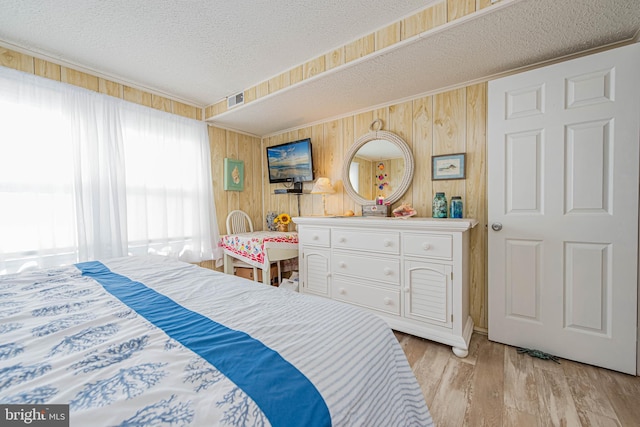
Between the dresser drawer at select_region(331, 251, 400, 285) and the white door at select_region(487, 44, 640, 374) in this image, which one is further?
the dresser drawer at select_region(331, 251, 400, 285)

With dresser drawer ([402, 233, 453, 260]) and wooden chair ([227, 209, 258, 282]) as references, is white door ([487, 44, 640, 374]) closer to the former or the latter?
dresser drawer ([402, 233, 453, 260])

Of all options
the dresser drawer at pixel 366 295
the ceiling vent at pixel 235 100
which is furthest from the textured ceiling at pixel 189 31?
the dresser drawer at pixel 366 295

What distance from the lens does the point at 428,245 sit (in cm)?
198

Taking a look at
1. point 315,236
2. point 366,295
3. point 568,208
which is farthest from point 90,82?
point 568,208

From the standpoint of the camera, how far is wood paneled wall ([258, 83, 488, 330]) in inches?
88.2

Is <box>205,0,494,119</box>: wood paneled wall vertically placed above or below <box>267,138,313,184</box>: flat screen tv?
above

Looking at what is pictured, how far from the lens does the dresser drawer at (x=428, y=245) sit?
191cm

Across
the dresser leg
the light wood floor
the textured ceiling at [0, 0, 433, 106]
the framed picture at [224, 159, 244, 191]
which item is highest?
the textured ceiling at [0, 0, 433, 106]

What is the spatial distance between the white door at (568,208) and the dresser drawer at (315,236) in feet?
4.69

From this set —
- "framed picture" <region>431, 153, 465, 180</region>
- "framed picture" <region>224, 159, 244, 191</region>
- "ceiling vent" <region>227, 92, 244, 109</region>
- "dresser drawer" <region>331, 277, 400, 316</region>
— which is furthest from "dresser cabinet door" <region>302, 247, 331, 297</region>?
"ceiling vent" <region>227, 92, 244, 109</region>

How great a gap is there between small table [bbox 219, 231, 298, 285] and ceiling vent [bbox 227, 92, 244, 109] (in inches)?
60.9

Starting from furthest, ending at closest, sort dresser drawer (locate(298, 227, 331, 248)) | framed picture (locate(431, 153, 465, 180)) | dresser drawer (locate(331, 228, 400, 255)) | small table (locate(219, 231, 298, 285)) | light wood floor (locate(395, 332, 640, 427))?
small table (locate(219, 231, 298, 285)) < dresser drawer (locate(298, 227, 331, 248)) < framed picture (locate(431, 153, 465, 180)) < dresser drawer (locate(331, 228, 400, 255)) < light wood floor (locate(395, 332, 640, 427))

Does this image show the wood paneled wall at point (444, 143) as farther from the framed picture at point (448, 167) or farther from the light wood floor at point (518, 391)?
the light wood floor at point (518, 391)

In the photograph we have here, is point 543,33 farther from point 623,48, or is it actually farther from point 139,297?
point 139,297
